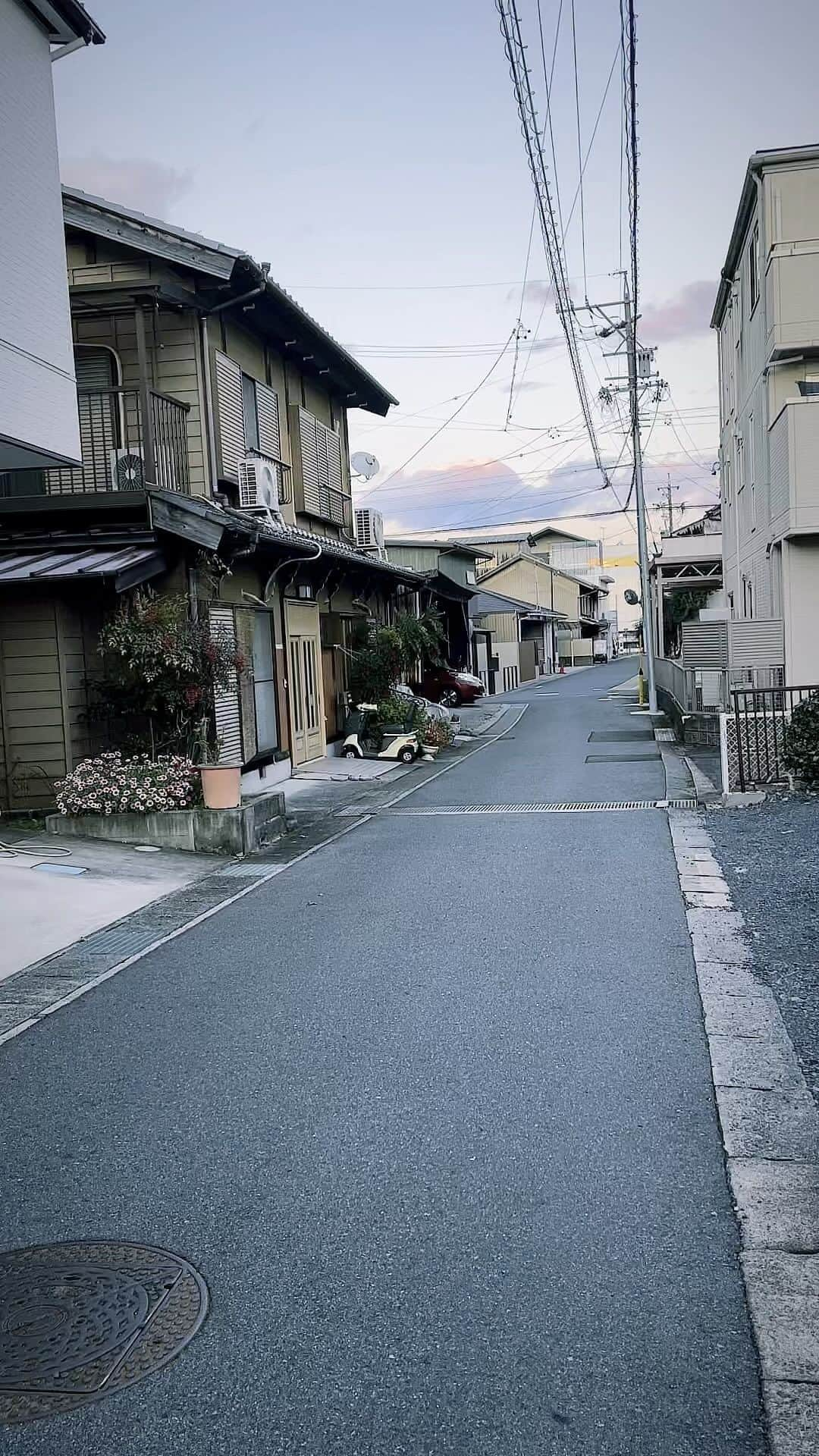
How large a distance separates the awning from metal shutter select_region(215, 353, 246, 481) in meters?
2.62

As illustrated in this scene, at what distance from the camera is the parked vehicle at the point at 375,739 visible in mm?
19281

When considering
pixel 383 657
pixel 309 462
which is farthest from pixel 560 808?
pixel 309 462

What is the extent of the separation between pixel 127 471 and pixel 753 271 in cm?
1283

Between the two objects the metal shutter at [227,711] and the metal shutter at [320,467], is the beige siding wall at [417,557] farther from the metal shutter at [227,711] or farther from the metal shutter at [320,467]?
the metal shutter at [227,711]

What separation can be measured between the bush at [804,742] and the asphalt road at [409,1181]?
4.88 meters

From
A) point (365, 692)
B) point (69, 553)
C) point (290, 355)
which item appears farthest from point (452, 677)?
point (69, 553)

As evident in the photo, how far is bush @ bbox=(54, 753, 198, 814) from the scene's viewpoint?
440 inches

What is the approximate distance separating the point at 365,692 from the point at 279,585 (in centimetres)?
465

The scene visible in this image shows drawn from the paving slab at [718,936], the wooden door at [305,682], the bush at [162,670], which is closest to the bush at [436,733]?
the wooden door at [305,682]

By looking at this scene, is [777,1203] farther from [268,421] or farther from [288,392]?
[288,392]

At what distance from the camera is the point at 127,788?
11.2 m

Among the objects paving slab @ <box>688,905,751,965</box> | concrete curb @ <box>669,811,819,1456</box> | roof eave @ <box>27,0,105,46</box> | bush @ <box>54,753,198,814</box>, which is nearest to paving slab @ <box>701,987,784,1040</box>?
concrete curb @ <box>669,811,819,1456</box>

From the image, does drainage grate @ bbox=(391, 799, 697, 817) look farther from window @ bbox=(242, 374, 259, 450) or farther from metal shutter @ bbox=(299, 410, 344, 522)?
metal shutter @ bbox=(299, 410, 344, 522)

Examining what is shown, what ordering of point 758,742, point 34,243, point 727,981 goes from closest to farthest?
point 727,981, point 34,243, point 758,742
